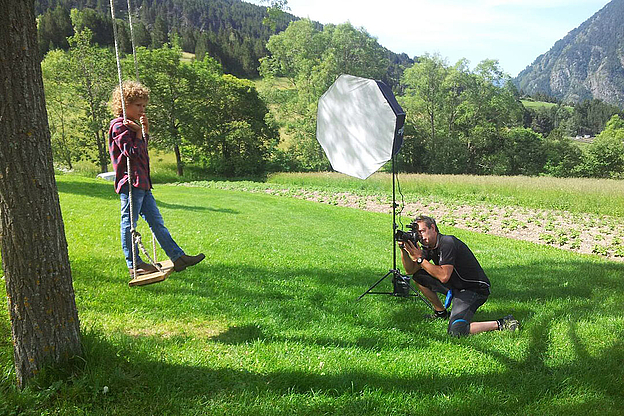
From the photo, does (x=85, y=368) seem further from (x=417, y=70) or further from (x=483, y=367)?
(x=417, y=70)

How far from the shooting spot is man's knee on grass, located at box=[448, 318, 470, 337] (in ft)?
13.7

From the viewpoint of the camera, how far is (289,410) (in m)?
2.66

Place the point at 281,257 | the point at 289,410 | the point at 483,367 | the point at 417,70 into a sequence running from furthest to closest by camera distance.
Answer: the point at 417,70 < the point at 281,257 < the point at 483,367 < the point at 289,410

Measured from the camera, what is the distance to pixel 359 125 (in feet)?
15.4

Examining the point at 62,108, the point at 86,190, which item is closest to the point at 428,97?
the point at 62,108

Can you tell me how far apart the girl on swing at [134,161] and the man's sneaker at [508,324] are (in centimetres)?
373

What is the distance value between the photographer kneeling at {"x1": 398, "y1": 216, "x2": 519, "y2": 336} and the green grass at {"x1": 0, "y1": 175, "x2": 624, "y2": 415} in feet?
0.58

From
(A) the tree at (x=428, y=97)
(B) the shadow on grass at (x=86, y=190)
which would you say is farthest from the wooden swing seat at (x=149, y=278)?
(A) the tree at (x=428, y=97)

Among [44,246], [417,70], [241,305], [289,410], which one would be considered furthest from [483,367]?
[417,70]

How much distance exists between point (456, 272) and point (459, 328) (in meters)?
0.65

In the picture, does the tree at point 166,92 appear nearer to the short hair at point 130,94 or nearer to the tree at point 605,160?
the short hair at point 130,94

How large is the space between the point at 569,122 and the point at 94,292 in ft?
471

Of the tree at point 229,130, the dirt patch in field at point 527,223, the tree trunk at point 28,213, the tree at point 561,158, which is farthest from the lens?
the tree at point 561,158

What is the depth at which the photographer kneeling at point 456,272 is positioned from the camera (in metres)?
4.23
